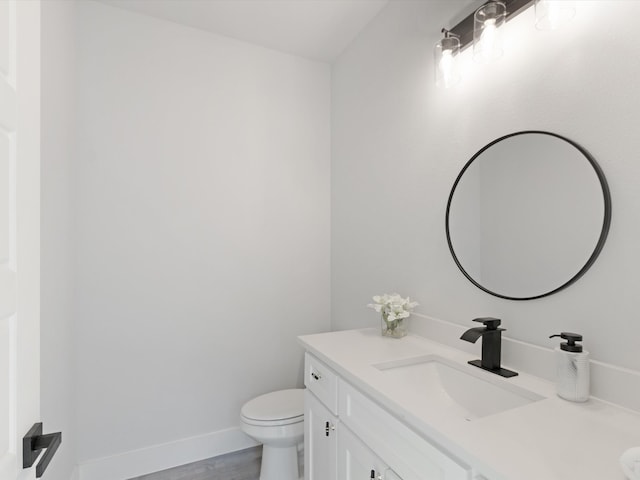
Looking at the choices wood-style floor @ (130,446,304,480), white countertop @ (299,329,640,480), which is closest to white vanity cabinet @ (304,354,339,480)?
white countertop @ (299,329,640,480)

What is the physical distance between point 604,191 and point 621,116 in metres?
0.21

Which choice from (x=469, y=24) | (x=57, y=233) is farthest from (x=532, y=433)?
(x=57, y=233)

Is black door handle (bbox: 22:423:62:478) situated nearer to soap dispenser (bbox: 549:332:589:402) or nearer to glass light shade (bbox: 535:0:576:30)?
soap dispenser (bbox: 549:332:589:402)

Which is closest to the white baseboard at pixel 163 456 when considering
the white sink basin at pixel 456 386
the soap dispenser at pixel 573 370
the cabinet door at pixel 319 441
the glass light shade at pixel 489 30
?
the cabinet door at pixel 319 441

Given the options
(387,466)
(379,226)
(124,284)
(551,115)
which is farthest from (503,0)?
(124,284)

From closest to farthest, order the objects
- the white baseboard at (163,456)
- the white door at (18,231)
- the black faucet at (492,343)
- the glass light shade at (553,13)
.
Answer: the white door at (18,231) → the glass light shade at (553,13) → the black faucet at (492,343) → the white baseboard at (163,456)

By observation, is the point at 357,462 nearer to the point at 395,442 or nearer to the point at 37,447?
the point at 395,442

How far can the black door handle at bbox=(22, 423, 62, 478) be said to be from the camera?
679 mm

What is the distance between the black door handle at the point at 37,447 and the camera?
679 millimetres

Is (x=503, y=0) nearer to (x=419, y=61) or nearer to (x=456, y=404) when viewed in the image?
(x=419, y=61)

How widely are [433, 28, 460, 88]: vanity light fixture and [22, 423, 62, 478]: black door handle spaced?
5.60ft

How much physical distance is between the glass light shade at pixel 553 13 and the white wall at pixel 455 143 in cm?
3

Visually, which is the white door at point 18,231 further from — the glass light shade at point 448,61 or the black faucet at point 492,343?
the glass light shade at point 448,61

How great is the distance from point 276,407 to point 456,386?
3.52 feet
